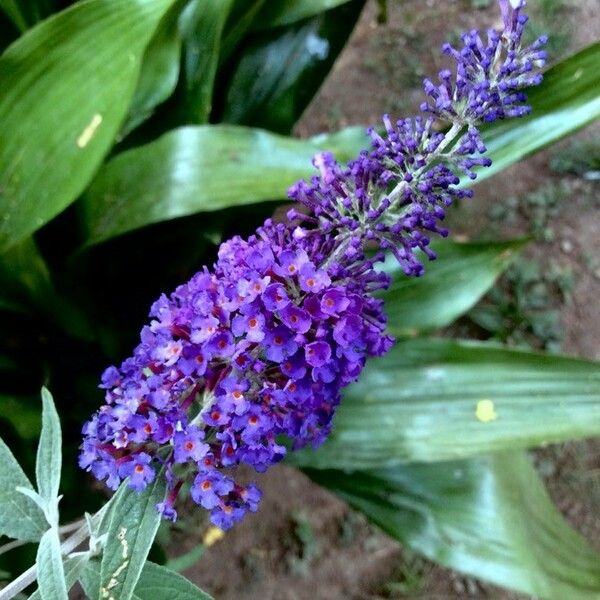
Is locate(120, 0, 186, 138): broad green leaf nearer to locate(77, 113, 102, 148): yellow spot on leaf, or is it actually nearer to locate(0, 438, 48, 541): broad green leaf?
locate(77, 113, 102, 148): yellow spot on leaf

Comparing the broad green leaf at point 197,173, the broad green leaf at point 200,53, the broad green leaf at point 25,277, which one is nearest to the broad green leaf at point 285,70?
the broad green leaf at point 200,53

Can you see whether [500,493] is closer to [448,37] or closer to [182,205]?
[182,205]

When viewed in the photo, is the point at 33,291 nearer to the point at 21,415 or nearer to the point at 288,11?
the point at 21,415

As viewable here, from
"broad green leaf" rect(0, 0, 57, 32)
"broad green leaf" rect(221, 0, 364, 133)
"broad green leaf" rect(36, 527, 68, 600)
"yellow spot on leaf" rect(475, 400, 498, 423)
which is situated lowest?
"yellow spot on leaf" rect(475, 400, 498, 423)

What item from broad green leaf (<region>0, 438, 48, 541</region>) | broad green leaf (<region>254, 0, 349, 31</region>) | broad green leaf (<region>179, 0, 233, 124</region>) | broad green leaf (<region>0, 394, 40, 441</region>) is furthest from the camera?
broad green leaf (<region>254, 0, 349, 31</region>)

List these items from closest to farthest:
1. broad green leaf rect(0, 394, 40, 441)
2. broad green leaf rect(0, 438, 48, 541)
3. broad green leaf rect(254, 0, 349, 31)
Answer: broad green leaf rect(0, 438, 48, 541)
broad green leaf rect(0, 394, 40, 441)
broad green leaf rect(254, 0, 349, 31)

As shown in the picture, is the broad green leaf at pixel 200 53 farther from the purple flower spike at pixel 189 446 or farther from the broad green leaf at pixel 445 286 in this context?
the purple flower spike at pixel 189 446

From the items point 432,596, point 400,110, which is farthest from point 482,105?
point 400,110

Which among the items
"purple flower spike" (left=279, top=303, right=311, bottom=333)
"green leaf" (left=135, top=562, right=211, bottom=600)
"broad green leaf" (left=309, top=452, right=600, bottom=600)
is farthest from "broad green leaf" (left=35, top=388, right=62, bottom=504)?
"broad green leaf" (left=309, top=452, right=600, bottom=600)
